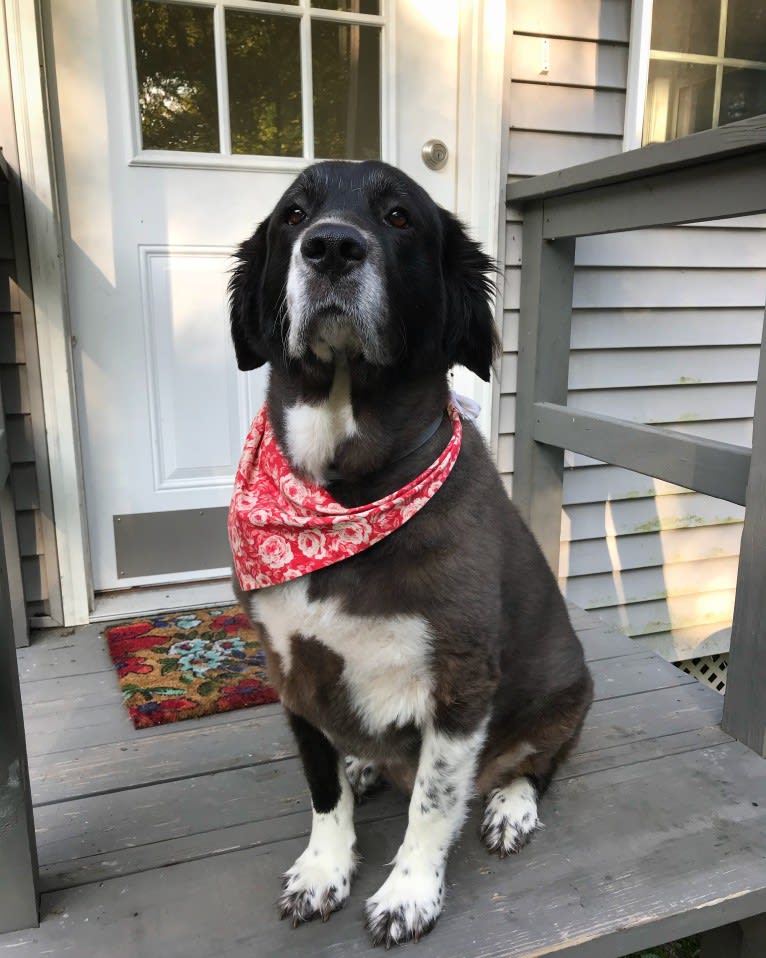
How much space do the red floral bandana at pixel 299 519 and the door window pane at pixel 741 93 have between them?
2.30 metres

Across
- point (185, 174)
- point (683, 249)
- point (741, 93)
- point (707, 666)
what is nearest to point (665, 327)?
point (683, 249)

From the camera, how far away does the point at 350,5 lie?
2.56 meters

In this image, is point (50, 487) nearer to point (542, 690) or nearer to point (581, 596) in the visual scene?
point (542, 690)

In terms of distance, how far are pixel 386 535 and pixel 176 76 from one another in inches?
75.7

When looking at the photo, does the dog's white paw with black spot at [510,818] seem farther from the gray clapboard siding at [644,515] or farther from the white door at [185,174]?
the gray clapboard siding at [644,515]

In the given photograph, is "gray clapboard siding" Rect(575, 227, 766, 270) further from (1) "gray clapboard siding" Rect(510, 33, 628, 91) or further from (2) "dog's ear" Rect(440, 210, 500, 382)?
(2) "dog's ear" Rect(440, 210, 500, 382)

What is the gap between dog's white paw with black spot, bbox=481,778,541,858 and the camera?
156 centimetres

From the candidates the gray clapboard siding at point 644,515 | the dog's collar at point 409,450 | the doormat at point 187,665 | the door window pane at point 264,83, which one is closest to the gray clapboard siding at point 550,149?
the door window pane at point 264,83

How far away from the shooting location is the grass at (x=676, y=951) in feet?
8.07

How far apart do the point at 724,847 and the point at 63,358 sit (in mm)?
2215

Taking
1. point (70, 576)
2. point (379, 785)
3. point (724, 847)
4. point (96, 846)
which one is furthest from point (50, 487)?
point (724, 847)

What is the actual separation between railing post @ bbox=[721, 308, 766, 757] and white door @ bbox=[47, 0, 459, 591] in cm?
152

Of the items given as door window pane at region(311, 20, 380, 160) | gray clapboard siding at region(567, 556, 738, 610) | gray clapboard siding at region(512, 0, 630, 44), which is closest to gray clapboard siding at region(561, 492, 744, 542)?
gray clapboard siding at region(567, 556, 738, 610)

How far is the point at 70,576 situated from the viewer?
2549 mm
